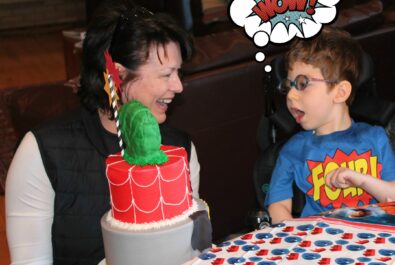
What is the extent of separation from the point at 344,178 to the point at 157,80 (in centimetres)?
62

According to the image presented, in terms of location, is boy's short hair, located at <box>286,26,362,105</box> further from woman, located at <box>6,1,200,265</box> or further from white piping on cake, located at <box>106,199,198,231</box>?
white piping on cake, located at <box>106,199,198,231</box>

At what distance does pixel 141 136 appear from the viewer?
1638 millimetres

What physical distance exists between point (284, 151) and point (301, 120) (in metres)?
0.16

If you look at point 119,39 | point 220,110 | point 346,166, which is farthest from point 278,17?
point 119,39

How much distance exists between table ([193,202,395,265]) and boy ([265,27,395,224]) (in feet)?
1.64

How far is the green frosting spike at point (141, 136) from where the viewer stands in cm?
162

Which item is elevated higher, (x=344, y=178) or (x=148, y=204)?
(x=148, y=204)

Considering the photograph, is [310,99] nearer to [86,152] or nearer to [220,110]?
[86,152]

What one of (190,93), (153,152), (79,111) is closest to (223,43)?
(190,93)

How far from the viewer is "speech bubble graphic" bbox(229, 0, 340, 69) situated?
287 centimetres

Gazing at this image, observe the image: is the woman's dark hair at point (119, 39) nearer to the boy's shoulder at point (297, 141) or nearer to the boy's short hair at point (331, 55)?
the boy's short hair at point (331, 55)

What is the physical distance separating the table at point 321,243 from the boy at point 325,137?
0.50m

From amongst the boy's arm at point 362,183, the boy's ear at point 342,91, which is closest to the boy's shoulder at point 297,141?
the boy's ear at point 342,91

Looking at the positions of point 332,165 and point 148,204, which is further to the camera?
point 332,165
